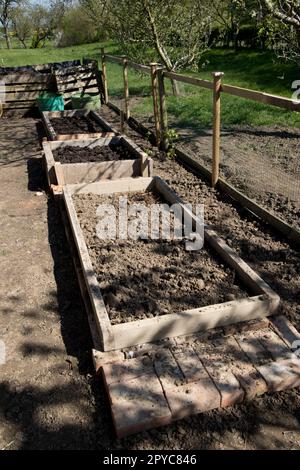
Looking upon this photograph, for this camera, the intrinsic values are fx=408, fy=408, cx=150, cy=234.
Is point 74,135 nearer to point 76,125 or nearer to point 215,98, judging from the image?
point 76,125

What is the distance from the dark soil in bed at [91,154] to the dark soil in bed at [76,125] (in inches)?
64.5

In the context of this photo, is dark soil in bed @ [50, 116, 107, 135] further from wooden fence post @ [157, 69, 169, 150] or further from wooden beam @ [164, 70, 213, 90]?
wooden beam @ [164, 70, 213, 90]

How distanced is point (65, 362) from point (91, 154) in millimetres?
4505

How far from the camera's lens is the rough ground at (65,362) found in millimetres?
2428

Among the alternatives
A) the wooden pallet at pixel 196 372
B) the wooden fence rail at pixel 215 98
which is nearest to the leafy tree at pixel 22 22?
the wooden fence rail at pixel 215 98

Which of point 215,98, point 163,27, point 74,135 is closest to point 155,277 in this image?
point 215,98

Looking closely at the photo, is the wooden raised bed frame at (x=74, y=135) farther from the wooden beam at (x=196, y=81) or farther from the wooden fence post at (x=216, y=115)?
the wooden fence post at (x=216, y=115)

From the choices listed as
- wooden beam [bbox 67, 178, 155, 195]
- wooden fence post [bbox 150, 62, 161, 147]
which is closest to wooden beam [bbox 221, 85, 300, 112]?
wooden beam [bbox 67, 178, 155, 195]

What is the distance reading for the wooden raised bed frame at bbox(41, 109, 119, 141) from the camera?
7.48 meters

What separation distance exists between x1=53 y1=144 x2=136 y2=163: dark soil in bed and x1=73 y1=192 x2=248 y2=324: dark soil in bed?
2.42 metres
